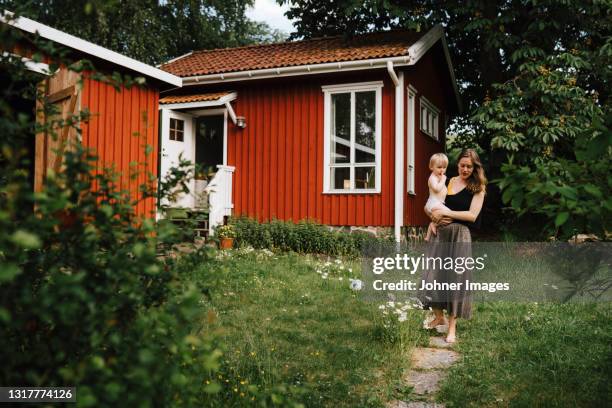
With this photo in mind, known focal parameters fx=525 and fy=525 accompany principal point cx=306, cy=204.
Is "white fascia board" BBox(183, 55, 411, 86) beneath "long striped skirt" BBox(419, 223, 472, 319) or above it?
above

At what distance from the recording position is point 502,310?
6137 mm

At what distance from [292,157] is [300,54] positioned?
2.52 meters

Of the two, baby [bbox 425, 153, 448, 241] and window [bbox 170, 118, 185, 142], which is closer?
baby [bbox 425, 153, 448, 241]

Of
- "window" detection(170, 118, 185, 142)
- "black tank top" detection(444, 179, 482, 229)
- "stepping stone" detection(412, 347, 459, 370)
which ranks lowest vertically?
"stepping stone" detection(412, 347, 459, 370)

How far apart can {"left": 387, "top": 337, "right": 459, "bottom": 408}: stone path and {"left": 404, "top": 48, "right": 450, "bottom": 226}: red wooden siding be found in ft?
20.5

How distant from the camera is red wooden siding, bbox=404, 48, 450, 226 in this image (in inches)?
460

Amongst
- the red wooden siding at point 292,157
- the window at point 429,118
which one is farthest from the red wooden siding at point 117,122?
the window at point 429,118

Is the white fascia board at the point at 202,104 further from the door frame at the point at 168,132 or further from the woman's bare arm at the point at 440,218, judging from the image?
the woman's bare arm at the point at 440,218

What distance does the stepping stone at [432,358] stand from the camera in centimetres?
434

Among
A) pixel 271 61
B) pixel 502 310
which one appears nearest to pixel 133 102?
pixel 271 61

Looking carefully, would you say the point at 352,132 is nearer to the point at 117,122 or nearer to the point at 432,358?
the point at 117,122

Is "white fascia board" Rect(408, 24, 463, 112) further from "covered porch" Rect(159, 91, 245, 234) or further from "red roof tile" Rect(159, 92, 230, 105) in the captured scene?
"red roof tile" Rect(159, 92, 230, 105)

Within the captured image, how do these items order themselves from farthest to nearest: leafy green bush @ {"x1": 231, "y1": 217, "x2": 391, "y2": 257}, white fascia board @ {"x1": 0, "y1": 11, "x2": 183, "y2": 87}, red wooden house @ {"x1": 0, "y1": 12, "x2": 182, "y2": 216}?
leafy green bush @ {"x1": 231, "y1": 217, "x2": 391, "y2": 257}, red wooden house @ {"x1": 0, "y1": 12, "x2": 182, "y2": 216}, white fascia board @ {"x1": 0, "y1": 11, "x2": 183, "y2": 87}

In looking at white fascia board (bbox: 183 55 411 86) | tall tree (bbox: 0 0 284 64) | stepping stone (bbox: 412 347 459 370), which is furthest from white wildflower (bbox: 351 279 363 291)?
tall tree (bbox: 0 0 284 64)
